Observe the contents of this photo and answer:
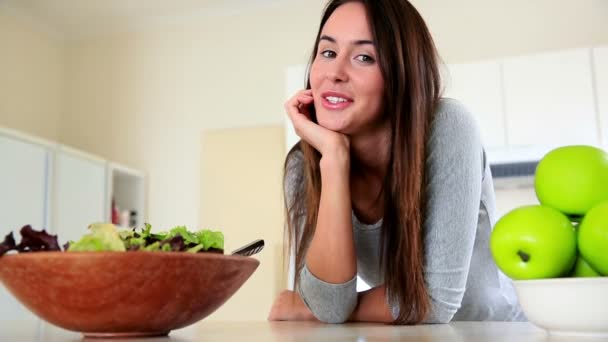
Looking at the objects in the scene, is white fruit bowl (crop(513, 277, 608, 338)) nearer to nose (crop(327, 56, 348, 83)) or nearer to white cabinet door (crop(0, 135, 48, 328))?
nose (crop(327, 56, 348, 83))

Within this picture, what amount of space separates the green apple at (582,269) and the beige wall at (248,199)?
313 cm

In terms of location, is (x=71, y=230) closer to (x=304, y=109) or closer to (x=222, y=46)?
(x=222, y=46)

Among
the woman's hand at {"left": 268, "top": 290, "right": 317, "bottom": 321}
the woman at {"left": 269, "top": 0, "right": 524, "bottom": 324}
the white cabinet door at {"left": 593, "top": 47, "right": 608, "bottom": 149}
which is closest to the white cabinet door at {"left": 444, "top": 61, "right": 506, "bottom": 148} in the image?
the white cabinet door at {"left": 593, "top": 47, "right": 608, "bottom": 149}

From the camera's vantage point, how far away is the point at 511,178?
3234mm

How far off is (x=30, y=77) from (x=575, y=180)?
425cm

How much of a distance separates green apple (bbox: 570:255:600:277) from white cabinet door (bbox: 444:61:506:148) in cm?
254

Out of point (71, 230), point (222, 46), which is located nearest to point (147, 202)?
point (71, 230)

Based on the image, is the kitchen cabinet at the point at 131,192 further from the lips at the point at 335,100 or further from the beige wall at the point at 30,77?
the lips at the point at 335,100

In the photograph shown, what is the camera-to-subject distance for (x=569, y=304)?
562mm

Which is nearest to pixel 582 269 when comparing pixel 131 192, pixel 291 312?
pixel 291 312

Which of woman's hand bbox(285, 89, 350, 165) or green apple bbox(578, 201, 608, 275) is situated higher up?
woman's hand bbox(285, 89, 350, 165)

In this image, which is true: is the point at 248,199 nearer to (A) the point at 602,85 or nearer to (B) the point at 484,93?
(B) the point at 484,93

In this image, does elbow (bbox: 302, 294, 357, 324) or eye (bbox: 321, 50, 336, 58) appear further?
eye (bbox: 321, 50, 336, 58)

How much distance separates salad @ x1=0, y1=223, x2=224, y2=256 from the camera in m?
0.62
